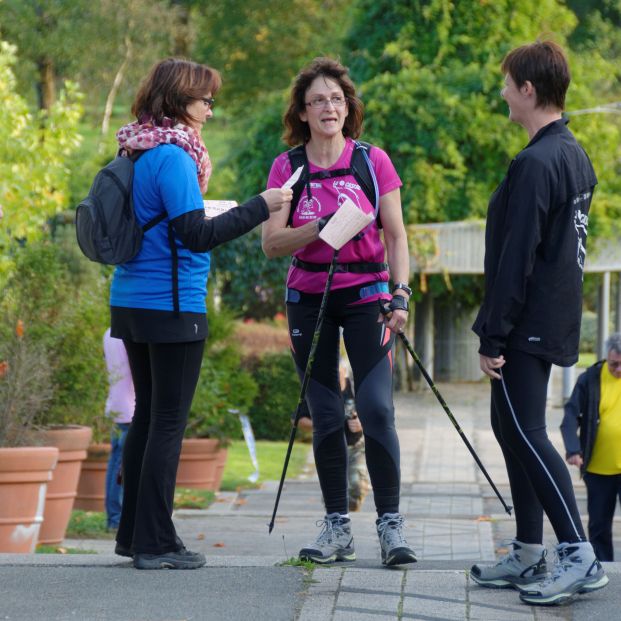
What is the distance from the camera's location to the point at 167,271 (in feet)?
16.3

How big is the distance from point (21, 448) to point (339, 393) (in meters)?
2.56

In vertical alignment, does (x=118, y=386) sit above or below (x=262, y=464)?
above

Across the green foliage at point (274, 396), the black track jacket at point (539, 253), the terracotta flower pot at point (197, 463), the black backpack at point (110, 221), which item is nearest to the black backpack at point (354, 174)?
the black backpack at point (110, 221)

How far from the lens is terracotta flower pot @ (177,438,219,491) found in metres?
11.7

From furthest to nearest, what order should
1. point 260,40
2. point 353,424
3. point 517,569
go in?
point 260,40, point 353,424, point 517,569

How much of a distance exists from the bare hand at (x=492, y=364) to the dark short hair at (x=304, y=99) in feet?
4.46

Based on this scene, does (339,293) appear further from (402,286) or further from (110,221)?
(110,221)

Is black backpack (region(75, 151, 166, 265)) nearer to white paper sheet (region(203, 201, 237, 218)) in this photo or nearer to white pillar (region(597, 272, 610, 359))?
white paper sheet (region(203, 201, 237, 218))

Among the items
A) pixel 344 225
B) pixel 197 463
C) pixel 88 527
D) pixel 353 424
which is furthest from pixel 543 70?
pixel 197 463

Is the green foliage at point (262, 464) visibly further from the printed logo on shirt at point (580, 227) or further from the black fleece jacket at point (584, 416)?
the printed logo on shirt at point (580, 227)

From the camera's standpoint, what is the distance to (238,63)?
47.8 m

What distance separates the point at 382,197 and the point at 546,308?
3.48 feet

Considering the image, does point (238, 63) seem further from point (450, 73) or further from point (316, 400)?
point (316, 400)

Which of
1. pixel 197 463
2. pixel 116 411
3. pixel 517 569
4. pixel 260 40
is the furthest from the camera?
pixel 260 40
